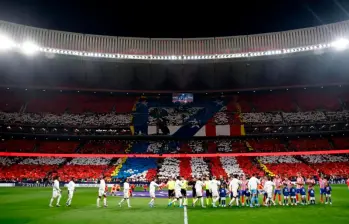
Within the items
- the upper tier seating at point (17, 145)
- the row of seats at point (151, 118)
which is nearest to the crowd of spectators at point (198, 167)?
the row of seats at point (151, 118)

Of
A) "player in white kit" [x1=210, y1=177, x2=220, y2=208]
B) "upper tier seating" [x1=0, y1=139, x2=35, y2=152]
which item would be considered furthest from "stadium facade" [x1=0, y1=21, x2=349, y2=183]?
"player in white kit" [x1=210, y1=177, x2=220, y2=208]

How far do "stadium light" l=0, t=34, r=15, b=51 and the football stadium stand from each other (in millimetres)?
220

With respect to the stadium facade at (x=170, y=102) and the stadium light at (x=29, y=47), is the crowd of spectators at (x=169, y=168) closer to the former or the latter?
the stadium facade at (x=170, y=102)

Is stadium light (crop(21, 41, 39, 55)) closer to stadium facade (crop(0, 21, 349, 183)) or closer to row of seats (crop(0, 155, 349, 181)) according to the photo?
stadium facade (crop(0, 21, 349, 183))

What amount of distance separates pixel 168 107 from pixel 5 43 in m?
30.3

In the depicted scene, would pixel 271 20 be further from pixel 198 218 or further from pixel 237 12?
pixel 198 218

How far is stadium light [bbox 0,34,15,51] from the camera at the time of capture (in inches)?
1557

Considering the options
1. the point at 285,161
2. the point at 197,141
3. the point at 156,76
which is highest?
the point at 156,76

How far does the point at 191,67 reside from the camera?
52.7m

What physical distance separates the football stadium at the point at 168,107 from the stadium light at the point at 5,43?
8.6 inches

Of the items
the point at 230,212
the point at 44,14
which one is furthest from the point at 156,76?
the point at 230,212

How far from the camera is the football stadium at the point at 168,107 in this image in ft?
150

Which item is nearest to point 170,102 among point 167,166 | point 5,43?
point 167,166

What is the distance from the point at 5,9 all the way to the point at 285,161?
4511 centimetres
